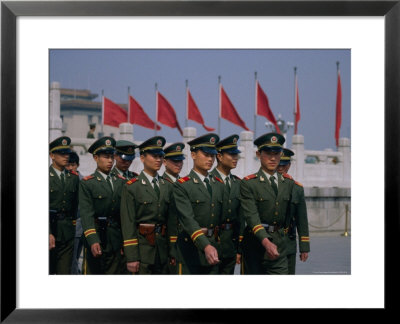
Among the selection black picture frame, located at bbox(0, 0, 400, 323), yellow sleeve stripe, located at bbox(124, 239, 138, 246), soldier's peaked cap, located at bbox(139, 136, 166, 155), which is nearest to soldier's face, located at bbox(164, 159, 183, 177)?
soldier's peaked cap, located at bbox(139, 136, 166, 155)

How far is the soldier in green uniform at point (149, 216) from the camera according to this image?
6457 millimetres

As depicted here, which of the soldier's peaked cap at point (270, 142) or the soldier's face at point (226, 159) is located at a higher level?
the soldier's peaked cap at point (270, 142)

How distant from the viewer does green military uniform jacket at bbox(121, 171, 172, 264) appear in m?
6.48

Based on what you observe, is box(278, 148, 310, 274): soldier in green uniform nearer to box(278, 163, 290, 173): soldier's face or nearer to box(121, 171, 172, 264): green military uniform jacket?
box(278, 163, 290, 173): soldier's face

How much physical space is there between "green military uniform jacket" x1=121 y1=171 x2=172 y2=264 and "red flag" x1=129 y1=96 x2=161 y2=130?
0.62m

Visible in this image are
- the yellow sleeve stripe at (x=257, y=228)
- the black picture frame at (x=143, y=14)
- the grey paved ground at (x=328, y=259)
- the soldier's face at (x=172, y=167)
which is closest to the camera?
the black picture frame at (x=143, y=14)

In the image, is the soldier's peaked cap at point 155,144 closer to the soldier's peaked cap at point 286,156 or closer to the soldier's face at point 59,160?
the soldier's face at point 59,160

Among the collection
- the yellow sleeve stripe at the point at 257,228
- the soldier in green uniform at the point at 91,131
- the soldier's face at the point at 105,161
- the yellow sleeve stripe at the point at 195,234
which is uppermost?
the soldier in green uniform at the point at 91,131

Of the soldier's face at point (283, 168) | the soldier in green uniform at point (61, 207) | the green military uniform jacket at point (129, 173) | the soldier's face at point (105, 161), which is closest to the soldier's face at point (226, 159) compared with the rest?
the soldier's face at point (283, 168)

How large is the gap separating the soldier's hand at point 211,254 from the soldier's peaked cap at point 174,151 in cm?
93

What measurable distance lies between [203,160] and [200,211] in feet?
1.52

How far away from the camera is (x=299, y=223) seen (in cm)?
660

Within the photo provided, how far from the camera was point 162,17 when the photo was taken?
5875 mm

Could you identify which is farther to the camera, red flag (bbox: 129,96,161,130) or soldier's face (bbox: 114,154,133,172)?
red flag (bbox: 129,96,161,130)
